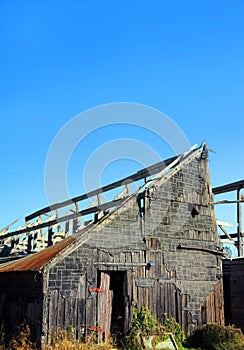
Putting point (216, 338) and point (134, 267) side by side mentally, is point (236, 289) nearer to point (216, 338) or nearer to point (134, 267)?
point (216, 338)

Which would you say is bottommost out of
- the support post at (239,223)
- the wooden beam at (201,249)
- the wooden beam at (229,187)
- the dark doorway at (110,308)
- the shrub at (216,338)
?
the shrub at (216,338)

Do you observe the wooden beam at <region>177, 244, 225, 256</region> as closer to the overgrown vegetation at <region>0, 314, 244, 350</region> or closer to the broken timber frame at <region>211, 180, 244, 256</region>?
the broken timber frame at <region>211, 180, 244, 256</region>

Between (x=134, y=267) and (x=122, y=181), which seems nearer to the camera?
(x=134, y=267)

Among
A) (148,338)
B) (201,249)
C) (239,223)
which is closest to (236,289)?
(201,249)

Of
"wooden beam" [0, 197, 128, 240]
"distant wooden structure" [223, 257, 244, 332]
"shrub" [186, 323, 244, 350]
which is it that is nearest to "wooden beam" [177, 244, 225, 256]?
"distant wooden structure" [223, 257, 244, 332]

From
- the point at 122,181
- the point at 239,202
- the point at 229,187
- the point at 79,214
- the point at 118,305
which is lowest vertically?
the point at 118,305

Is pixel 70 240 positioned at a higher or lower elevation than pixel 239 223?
lower

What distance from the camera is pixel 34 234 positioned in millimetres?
26922

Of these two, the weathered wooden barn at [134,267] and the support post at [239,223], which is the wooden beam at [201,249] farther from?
the support post at [239,223]

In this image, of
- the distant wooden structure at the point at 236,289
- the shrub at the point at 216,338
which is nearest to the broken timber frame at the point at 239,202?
the distant wooden structure at the point at 236,289

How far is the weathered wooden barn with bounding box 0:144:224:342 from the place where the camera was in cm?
1495

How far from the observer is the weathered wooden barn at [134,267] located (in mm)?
14953

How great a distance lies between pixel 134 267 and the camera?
16.7m

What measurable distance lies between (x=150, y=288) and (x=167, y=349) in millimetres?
2473
